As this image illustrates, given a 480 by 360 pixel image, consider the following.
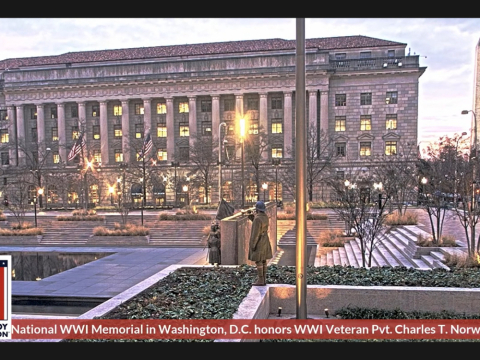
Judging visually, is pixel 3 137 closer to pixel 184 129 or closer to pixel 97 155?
pixel 97 155

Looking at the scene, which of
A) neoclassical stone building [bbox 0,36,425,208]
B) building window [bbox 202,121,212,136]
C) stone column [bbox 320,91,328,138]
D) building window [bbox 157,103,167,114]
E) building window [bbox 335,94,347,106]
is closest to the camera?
neoclassical stone building [bbox 0,36,425,208]

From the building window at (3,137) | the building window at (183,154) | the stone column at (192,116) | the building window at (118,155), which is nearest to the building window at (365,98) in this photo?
the stone column at (192,116)

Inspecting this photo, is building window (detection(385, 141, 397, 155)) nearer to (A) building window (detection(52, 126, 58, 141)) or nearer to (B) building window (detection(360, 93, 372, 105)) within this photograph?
(B) building window (detection(360, 93, 372, 105))

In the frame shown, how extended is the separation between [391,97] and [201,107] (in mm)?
27918

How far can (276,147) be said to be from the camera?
5941 centimetres

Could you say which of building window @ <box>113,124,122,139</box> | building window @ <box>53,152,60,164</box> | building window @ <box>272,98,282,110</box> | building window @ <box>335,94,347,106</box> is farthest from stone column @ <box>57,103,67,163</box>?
building window @ <box>335,94,347,106</box>

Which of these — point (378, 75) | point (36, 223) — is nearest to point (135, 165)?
point (36, 223)

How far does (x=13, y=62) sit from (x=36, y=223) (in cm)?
5653

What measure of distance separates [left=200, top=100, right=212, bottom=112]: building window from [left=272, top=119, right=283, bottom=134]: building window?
10.1 metres

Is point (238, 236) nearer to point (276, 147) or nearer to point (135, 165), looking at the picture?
point (135, 165)

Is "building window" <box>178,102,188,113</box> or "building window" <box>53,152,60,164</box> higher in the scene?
"building window" <box>178,102,188,113</box>

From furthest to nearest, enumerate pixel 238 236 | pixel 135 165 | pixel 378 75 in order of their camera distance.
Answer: pixel 378 75 < pixel 135 165 < pixel 238 236

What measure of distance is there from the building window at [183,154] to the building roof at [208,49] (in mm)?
16204

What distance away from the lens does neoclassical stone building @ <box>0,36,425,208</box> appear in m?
56.5
